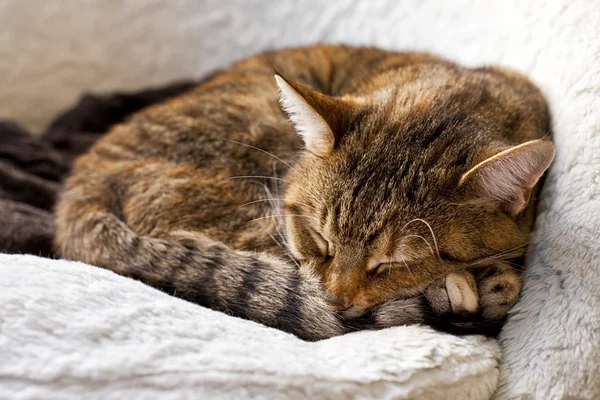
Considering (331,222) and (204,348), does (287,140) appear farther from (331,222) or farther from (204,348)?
(204,348)

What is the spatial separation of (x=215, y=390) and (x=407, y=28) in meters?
1.82

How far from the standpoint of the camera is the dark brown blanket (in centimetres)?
187

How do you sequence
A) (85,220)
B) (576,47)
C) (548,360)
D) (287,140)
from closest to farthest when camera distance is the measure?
(548,360) → (576,47) → (85,220) → (287,140)

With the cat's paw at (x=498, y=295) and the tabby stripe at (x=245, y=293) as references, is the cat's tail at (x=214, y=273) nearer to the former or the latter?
the tabby stripe at (x=245, y=293)

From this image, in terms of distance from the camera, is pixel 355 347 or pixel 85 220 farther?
pixel 85 220

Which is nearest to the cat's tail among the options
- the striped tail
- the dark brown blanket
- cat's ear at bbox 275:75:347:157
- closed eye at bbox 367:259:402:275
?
the striped tail

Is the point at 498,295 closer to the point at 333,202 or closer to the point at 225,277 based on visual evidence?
the point at 333,202

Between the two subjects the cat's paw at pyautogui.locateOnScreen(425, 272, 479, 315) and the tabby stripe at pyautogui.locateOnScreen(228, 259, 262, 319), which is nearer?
the cat's paw at pyautogui.locateOnScreen(425, 272, 479, 315)

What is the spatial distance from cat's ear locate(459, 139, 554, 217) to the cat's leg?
0.55 ft

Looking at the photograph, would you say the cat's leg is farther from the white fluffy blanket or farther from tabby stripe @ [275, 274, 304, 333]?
tabby stripe @ [275, 274, 304, 333]

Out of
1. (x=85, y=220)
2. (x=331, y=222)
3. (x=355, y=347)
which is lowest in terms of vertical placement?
(x=85, y=220)

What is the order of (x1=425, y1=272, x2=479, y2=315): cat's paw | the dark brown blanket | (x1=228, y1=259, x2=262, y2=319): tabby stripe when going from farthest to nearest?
1. the dark brown blanket
2. (x1=228, y1=259, x2=262, y2=319): tabby stripe
3. (x1=425, y1=272, x2=479, y2=315): cat's paw

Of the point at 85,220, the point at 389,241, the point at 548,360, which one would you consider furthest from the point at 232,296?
the point at 548,360

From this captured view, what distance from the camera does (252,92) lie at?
77.7 inches
